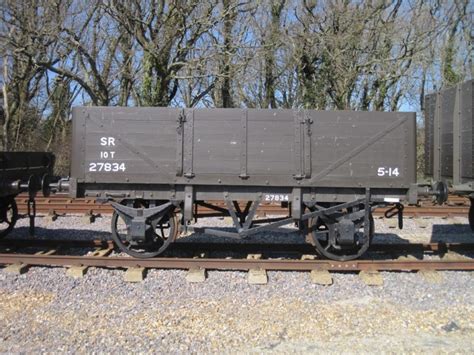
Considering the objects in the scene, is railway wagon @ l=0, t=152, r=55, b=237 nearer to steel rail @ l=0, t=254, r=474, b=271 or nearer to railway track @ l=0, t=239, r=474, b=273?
railway track @ l=0, t=239, r=474, b=273

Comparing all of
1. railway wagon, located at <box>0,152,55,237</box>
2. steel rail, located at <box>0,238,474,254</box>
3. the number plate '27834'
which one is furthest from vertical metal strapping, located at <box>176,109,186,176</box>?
railway wagon, located at <box>0,152,55,237</box>

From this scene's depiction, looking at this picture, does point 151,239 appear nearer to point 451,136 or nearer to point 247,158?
point 247,158

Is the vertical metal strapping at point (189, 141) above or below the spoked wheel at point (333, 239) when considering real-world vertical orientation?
above

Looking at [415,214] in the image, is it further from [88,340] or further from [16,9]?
[16,9]

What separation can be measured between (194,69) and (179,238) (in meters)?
12.1

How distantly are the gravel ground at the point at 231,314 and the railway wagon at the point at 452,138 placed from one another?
1606 millimetres

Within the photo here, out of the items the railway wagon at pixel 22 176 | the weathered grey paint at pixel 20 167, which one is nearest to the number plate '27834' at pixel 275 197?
the railway wagon at pixel 22 176

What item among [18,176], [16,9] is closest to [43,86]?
[16,9]

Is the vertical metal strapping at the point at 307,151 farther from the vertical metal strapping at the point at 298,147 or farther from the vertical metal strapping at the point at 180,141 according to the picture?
the vertical metal strapping at the point at 180,141

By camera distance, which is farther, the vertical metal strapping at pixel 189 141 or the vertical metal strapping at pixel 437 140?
the vertical metal strapping at pixel 437 140

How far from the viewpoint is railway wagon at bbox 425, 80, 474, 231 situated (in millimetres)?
7074

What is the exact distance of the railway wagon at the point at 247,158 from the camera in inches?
265

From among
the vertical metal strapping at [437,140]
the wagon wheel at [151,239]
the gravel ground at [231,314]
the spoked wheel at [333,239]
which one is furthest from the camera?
the vertical metal strapping at [437,140]

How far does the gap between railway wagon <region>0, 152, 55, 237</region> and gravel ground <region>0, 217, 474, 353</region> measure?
1.44 meters
